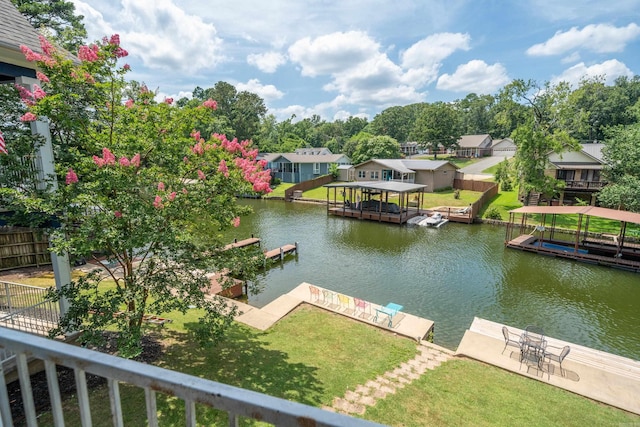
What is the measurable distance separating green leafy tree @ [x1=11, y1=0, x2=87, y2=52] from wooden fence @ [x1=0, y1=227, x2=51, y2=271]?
14.1m

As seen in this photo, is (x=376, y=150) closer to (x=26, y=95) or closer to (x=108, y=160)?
(x=26, y=95)

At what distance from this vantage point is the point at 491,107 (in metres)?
86.2

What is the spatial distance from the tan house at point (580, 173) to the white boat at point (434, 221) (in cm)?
1216

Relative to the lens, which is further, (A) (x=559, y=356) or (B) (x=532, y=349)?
(B) (x=532, y=349)

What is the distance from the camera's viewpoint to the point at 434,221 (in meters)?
28.0

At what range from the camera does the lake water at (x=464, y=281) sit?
1246 centimetres

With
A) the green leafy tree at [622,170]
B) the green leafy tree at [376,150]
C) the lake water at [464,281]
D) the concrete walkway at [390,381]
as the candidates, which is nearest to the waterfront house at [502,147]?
the green leafy tree at [376,150]

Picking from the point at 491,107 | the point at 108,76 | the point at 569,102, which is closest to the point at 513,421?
the point at 108,76

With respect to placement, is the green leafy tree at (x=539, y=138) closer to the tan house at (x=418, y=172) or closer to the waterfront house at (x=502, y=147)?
the tan house at (x=418, y=172)


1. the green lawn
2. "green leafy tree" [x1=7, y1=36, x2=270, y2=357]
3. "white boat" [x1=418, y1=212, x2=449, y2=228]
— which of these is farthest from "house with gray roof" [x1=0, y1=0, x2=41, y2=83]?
"white boat" [x1=418, y1=212, x2=449, y2=228]

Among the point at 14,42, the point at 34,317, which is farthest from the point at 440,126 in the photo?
the point at 34,317

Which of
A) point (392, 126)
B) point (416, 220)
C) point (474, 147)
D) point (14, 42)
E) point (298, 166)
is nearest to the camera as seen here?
point (14, 42)

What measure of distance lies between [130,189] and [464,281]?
49.1 ft

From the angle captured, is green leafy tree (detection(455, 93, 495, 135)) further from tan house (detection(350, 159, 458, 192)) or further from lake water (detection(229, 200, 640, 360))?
lake water (detection(229, 200, 640, 360))
